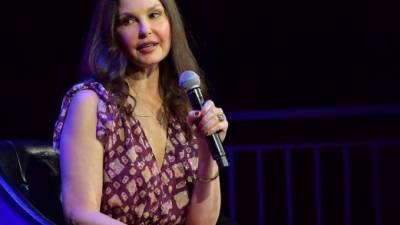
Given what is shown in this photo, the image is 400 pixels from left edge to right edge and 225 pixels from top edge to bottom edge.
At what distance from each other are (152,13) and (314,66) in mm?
2375

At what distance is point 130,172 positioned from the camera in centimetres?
192

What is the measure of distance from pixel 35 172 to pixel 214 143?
724 mm

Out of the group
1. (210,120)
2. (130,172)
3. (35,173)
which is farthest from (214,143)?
(35,173)

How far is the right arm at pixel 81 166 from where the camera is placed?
1784mm

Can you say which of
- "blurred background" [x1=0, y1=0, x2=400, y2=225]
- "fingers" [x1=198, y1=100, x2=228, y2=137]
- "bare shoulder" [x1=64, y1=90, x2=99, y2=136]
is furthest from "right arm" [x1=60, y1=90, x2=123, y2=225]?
"blurred background" [x1=0, y1=0, x2=400, y2=225]

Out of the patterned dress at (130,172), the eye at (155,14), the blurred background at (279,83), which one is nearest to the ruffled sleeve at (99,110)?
the patterned dress at (130,172)

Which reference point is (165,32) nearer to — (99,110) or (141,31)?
(141,31)

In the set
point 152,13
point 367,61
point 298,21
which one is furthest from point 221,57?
point 152,13

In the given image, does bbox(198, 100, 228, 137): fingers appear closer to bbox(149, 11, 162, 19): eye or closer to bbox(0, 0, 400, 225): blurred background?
bbox(149, 11, 162, 19): eye

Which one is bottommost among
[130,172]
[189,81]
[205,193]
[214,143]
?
[205,193]

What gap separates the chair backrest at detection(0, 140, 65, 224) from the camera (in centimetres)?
203

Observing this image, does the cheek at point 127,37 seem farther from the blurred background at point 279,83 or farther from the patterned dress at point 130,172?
the blurred background at point 279,83

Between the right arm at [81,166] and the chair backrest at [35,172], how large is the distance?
219mm

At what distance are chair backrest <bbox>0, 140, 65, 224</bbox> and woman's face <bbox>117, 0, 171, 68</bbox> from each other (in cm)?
44
